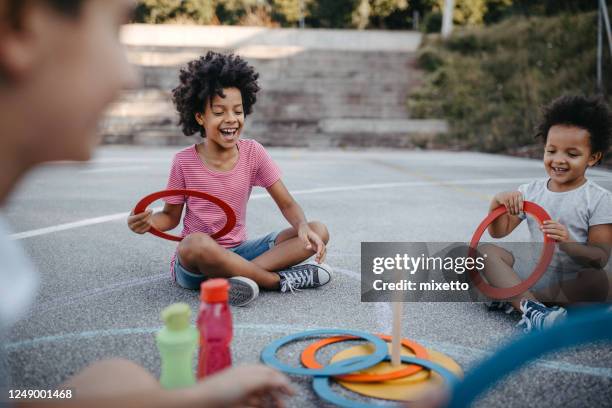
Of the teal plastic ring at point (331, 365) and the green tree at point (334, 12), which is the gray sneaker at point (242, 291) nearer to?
the teal plastic ring at point (331, 365)

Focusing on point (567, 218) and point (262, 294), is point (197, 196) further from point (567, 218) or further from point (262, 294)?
point (567, 218)

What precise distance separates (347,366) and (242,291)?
883mm

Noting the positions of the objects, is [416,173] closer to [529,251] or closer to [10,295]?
[529,251]

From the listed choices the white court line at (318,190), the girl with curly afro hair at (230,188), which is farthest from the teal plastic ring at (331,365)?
the white court line at (318,190)

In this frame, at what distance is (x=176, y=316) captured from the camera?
1.42m

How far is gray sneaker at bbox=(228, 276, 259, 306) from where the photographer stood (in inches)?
103

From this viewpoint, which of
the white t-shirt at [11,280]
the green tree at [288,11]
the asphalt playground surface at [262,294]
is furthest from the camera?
the green tree at [288,11]

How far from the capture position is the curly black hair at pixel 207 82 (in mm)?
2980

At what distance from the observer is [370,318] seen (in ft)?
8.30

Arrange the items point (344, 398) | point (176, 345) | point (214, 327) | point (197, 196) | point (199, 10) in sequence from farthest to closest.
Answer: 1. point (199, 10)
2. point (197, 196)
3. point (344, 398)
4. point (214, 327)
5. point (176, 345)

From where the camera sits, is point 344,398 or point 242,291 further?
point 242,291

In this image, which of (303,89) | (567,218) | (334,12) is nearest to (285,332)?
(567,218)

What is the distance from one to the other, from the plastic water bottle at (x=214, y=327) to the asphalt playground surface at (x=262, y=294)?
0.97 feet

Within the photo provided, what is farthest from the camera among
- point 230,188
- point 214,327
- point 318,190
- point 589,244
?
point 318,190
